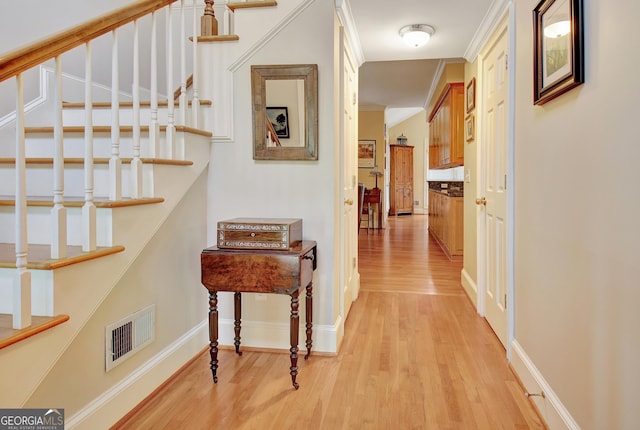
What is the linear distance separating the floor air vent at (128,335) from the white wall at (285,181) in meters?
0.65

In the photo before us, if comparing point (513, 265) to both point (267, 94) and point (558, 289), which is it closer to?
point (558, 289)

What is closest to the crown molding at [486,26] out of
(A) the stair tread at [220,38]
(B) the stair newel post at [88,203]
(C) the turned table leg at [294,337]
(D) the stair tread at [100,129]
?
(A) the stair tread at [220,38]

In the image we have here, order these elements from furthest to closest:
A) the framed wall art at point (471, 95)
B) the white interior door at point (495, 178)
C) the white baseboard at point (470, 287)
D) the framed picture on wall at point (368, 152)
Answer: the framed picture on wall at point (368, 152) → the framed wall art at point (471, 95) → the white baseboard at point (470, 287) → the white interior door at point (495, 178)

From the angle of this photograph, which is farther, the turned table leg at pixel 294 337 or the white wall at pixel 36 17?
the white wall at pixel 36 17

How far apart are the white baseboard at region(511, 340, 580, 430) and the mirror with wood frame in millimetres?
1535

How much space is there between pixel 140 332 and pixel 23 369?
0.81 m

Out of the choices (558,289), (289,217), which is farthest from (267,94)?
(558,289)

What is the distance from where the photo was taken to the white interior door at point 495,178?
106 inches

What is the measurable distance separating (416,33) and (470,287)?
2.15m

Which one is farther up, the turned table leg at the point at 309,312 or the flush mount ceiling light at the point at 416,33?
the flush mount ceiling light at the point at 416,33

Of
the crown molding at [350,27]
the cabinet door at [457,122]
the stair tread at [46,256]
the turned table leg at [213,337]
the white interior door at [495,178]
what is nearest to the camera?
the stair tread at [46,256]

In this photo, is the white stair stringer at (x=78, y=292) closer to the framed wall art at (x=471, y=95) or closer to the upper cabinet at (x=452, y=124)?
the framed wall art at (x=471, y=95)

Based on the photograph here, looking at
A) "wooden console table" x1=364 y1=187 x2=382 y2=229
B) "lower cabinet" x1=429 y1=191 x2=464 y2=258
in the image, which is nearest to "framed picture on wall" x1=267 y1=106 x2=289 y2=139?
"lower cabinet" x1=429 y1=191 x2=464 y2=258

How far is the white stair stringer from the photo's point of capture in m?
1.20
